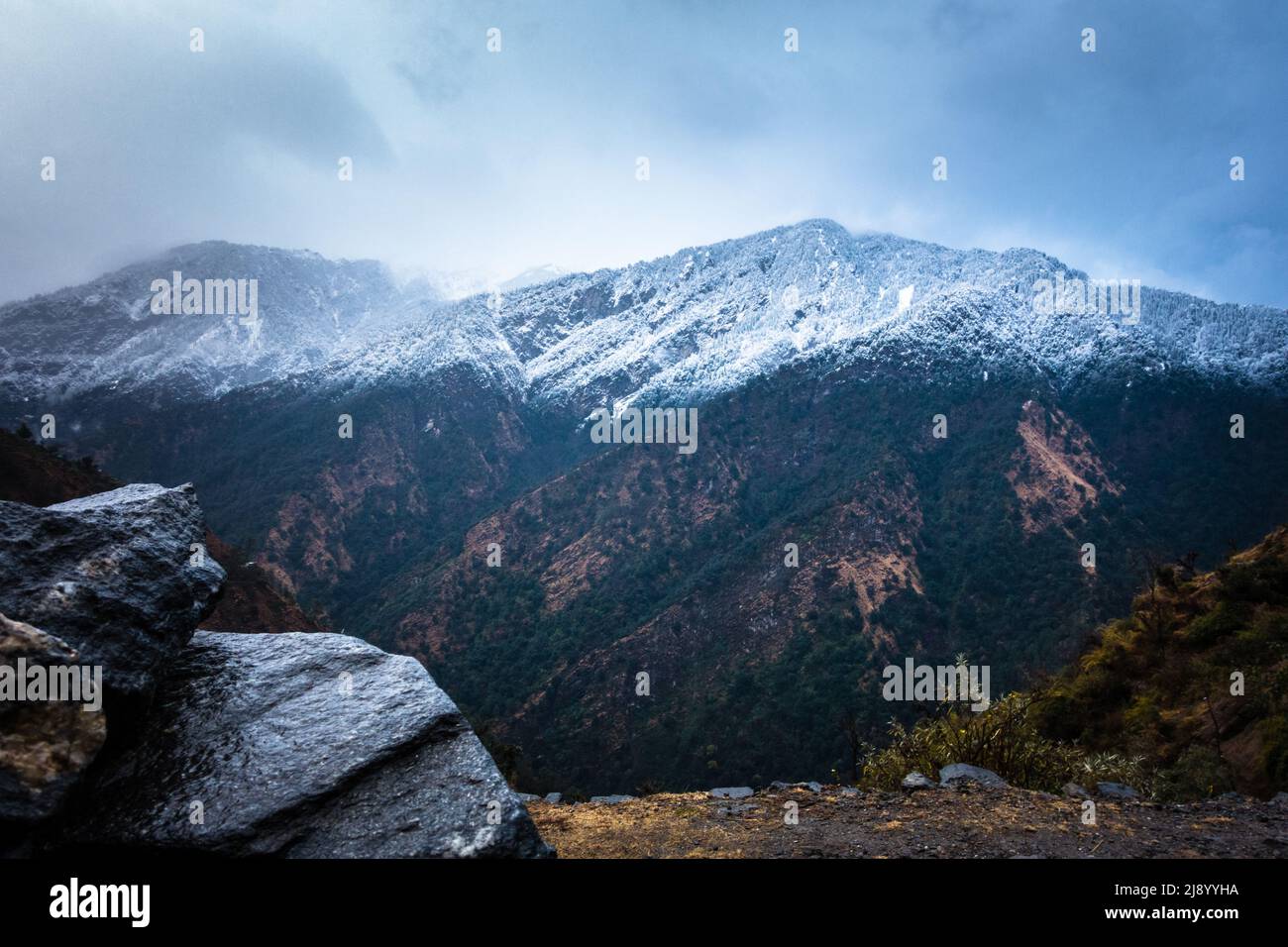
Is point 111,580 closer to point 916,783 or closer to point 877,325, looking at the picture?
point 916,783

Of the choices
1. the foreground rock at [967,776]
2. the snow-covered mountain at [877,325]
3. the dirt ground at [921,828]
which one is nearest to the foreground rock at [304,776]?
the dirt ground at [921,828]

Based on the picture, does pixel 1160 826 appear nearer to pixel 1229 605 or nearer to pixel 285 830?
pixel 285 830

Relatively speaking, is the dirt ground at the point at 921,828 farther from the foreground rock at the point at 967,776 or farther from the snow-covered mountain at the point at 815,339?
the snow-covered mountain at the point at 815,339

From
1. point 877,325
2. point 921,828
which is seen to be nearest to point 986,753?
point 921,828

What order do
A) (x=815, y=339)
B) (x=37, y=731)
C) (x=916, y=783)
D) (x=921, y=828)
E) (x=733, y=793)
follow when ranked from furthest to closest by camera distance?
(x=815, y=339) < (x=733, y=793) < (x=916, y=783) < (x=921, y=828) < (x=37, y=731)


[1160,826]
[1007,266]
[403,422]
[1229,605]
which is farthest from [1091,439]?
[403,422]

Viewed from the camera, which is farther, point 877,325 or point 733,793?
point 877,325
